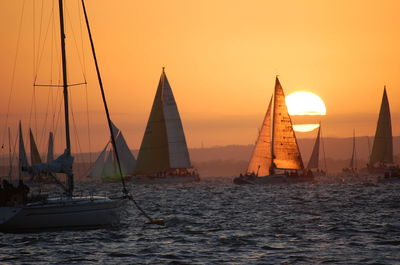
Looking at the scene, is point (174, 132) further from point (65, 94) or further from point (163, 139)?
point (65, 94)

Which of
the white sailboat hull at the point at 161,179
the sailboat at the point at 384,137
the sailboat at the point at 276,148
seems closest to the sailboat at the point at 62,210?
the sailboat at the point at 276,148

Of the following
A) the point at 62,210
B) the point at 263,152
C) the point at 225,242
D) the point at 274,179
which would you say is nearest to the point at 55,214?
the point at 62,210

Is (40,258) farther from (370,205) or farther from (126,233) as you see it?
(370,205)

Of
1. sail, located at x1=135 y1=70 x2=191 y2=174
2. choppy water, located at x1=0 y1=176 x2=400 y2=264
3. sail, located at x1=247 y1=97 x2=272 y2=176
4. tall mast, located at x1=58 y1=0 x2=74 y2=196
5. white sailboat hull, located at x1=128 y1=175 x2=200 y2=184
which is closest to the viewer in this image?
choppy water, located at x1=0 y1=176 x2=400 y2=264

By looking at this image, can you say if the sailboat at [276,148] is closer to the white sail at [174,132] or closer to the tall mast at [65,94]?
the white sail at [174,132]

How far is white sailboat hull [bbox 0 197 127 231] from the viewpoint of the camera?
36.4 meters

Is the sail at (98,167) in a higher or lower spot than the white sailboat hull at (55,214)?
higher

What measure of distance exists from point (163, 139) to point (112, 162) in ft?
90.5

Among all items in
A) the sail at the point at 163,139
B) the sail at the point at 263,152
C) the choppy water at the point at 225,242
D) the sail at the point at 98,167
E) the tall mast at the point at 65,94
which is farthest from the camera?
the sail at the point at 98,167

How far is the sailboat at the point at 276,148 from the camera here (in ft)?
353

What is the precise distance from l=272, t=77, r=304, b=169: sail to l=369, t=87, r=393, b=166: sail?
1008 inches

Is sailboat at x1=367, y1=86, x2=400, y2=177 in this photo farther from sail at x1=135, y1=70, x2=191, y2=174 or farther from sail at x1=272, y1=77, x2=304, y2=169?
sail at x1=135, y1=70, x2=191, y2=174

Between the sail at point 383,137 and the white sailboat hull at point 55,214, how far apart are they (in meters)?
98.7

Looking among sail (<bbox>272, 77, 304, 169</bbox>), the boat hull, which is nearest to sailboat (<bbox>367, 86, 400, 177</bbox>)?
the boat hull
